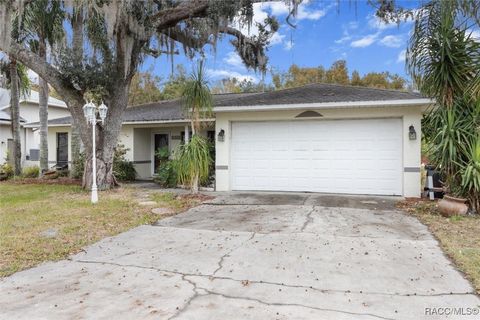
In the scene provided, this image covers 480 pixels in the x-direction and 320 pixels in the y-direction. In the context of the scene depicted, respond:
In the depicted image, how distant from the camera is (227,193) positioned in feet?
35.2

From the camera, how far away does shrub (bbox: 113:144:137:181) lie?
13664mm

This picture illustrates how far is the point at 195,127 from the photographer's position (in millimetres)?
Result: 10352

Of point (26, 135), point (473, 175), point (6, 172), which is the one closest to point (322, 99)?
point (473, 175)

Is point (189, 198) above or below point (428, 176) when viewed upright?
below

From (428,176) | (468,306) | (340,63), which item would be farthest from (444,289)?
(340,63)

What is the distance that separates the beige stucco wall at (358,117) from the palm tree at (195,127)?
30.6 inches

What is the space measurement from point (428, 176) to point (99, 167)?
9.29 meters

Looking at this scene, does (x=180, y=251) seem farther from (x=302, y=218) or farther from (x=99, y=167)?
(x=99, y=167)

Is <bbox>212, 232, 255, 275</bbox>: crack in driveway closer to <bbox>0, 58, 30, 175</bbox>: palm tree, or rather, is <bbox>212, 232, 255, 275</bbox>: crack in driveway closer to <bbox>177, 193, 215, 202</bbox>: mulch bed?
<bbox>177, 193, 215, 202</bbox>: mulch bed

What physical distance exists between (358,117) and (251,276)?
23.6ft

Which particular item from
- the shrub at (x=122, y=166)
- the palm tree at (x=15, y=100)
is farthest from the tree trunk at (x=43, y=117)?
the shrub at (x=122, y=166)

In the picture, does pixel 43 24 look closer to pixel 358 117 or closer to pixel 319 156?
pixel 319 156

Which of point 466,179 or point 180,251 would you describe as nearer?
point 180,251

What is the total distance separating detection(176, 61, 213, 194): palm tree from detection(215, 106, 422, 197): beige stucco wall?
0.78 meters
